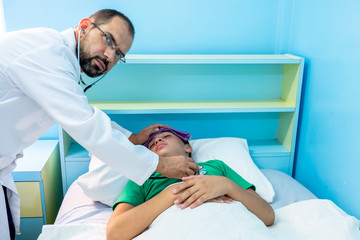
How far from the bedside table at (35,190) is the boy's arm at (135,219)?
2.34ft

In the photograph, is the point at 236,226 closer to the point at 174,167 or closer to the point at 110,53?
the point at 174,167

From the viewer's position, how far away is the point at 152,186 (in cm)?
147

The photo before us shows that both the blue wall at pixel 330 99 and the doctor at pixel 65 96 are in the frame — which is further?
the blue wall at pixel 330 99

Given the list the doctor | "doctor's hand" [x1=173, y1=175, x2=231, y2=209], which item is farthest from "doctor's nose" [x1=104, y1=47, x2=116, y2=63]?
"doctor's hand" [x1=173, y1=175, x2=231, y2=209]

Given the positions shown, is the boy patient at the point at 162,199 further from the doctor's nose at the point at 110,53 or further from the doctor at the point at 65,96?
the doctor's nose at the point at 110,53

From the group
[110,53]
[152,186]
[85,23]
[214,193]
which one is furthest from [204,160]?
[85,23]

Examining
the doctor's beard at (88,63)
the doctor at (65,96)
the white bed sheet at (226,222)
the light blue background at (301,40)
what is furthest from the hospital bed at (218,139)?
the doctor's beard at (88,63)

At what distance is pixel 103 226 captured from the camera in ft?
4.75

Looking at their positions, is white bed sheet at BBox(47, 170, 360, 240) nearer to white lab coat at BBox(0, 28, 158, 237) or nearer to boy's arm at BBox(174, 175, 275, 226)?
boy's arm at BBox(174, 175, 275, 226)

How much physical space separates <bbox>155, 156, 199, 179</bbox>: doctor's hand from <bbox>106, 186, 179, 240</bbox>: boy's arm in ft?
0.30

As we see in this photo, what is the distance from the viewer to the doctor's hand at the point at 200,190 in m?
1.23

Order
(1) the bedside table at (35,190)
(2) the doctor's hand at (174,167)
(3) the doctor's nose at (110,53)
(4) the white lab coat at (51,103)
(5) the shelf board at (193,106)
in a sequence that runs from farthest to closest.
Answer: (5) the shelf board at (193,106) → (1) the bedside table at (35,190) → (3) the doctor's nose at (110,53) → (2) the doctor's hand at (174,167) → (4) the white lab coat at (51,103)

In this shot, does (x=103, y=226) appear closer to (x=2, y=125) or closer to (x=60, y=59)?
(x=2, y=125)

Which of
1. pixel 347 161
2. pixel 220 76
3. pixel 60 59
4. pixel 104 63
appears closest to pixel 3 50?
pixel 60 59
